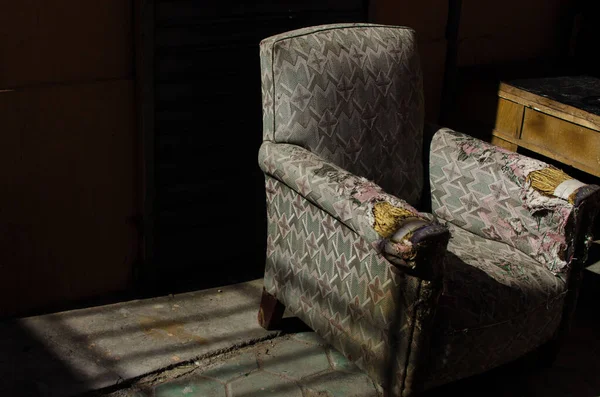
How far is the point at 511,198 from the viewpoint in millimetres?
3277

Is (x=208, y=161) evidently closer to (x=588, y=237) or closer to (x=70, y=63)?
(x=70, y=63)

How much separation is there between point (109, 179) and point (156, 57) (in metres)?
0.55

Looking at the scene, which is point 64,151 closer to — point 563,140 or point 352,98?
point 352,98

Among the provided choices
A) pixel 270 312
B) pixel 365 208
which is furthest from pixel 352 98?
pixel 270 312

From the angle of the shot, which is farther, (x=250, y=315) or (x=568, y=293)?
(x=250, y=315)

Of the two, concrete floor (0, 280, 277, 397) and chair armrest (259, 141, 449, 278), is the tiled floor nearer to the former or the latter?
concrete floor (0, 280, 277, 397)

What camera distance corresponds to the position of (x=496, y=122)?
4.19 m

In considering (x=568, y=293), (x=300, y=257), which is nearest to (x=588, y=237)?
(x=568, y=293)

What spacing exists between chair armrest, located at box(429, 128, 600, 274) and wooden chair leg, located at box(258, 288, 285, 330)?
2.56 feet

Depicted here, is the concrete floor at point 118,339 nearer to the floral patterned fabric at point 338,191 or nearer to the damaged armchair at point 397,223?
the damaged armchair at point 397,223

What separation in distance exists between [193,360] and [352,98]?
48.2 inches

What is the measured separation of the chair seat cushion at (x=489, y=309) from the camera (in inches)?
113

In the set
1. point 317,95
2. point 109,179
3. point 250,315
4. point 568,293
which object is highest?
point 317,95

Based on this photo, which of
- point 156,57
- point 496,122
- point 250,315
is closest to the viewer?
point 156,57
